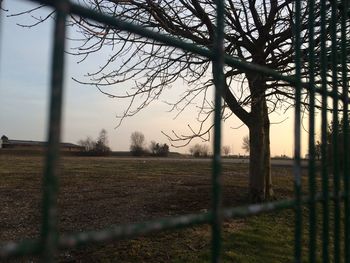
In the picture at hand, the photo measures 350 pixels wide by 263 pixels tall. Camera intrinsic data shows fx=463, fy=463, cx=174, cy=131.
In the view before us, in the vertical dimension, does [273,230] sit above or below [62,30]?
below

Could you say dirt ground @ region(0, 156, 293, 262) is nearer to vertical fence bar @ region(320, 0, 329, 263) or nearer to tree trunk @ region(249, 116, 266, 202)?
tree trunk @ region(249, 116, 266, 202)

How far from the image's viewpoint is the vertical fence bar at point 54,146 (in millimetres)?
835

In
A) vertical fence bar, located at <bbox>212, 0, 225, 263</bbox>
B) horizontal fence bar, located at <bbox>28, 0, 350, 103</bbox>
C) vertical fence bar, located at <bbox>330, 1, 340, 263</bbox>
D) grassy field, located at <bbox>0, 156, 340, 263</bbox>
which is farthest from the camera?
grassy field, located at <bbox>0, 156, 340, 263</bbox>

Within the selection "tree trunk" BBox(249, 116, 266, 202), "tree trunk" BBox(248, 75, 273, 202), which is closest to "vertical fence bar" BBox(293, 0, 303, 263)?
"tree trunk" BBox(248, 75, 273, 202)

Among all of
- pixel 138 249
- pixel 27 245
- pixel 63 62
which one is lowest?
pixel 138 249

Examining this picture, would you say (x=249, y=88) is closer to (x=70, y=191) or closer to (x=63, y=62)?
(x=70, y=191)

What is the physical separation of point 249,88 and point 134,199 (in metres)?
3.50

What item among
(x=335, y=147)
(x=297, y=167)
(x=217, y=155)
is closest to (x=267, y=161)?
(x=335, y=147)

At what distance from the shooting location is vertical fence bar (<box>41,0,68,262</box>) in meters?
0.83

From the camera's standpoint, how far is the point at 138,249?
5.93 meters

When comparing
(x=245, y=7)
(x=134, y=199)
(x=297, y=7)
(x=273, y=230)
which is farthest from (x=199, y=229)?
(x=297, y=7)

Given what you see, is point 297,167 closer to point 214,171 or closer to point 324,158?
point 324,158

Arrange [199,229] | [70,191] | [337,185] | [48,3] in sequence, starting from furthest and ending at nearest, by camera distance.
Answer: [70,191]
[199,229]
[337,185]
[48,3]

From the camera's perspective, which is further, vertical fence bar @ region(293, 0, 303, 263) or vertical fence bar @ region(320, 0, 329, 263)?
vertical fence bar @ region(320, 0, 329, 263)
